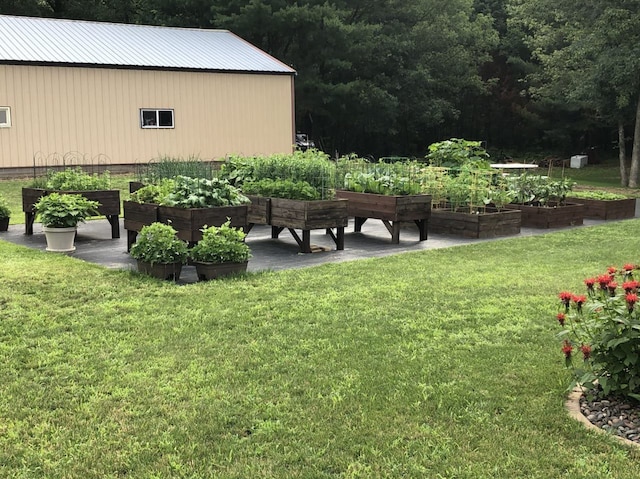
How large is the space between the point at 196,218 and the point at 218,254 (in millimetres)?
776

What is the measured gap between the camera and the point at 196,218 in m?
7.13

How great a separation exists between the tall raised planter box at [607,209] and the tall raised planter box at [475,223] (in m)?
2.57

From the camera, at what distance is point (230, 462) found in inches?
114

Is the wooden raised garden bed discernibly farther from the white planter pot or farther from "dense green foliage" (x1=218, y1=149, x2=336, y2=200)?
"dense green foliage" (x1=218, y1=149, x2=336, y2=200)

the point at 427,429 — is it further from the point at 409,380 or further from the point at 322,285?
the point at 322,285

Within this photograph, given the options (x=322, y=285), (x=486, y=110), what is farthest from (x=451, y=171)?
(x=486, y=110)

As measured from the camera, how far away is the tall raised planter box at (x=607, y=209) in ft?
39.0

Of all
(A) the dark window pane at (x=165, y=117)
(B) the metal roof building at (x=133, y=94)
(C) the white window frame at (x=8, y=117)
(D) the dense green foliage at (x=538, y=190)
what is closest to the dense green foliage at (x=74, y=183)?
(D) the dense green foliage at (x=538, y=190)

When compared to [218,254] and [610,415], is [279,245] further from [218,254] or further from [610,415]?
[610,415]

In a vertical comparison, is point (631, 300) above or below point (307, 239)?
above

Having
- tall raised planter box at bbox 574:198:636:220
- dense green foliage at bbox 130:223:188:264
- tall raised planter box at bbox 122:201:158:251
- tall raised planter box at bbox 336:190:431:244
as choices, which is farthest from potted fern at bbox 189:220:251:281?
tall raised planter box at bbox 574:198:636:220

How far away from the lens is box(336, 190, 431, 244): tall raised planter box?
9.08 metres

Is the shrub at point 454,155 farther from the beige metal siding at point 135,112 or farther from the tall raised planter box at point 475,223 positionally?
the beige metal siding at point 135,112

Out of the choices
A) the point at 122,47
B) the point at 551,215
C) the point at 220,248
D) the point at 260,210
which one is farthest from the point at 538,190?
the point at 122,47
